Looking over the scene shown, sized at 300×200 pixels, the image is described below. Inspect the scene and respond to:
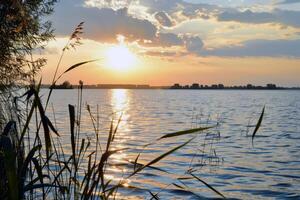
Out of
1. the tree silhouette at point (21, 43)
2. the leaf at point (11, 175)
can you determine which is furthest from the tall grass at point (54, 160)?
the tree silhouette at point (21, 43)

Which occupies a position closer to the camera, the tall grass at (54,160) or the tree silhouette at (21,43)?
the tall grass at (54,160)

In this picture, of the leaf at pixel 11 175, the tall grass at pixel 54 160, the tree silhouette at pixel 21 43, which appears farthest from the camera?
the tree silhouette at pixel 21 43

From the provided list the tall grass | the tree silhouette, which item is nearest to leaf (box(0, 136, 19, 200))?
the tall grass

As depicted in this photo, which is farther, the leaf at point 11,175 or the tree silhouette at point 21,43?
the tree silhouette at point 21,43

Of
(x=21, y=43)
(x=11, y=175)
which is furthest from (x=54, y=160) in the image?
(x=21, y=43)

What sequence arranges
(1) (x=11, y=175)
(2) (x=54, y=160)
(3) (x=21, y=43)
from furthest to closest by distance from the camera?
(3) (x=21, y=43)
(2) (x=54, y=160)
(1) (x=11, y=175)

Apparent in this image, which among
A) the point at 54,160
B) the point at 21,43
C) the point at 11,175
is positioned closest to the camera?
the point at 11,175

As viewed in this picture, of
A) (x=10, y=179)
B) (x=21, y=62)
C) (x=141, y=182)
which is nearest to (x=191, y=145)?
(x=141, y=182)

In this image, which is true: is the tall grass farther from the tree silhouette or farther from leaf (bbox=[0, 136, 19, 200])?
the tree silhouette

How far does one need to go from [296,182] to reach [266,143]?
12612 mm

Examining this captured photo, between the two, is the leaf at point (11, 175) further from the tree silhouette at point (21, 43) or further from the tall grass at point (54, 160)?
the tree silhouette at point (21, 43)

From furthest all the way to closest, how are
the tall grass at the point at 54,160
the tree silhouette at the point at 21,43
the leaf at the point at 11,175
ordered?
the tree silhouette at the point at 21,43 < the tall grass at the point at 54,160 < the leaf at the point at 11,175

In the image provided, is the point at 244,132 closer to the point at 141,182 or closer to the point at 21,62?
the point at 141,182

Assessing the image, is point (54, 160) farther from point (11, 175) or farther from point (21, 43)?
point (21, 43)
